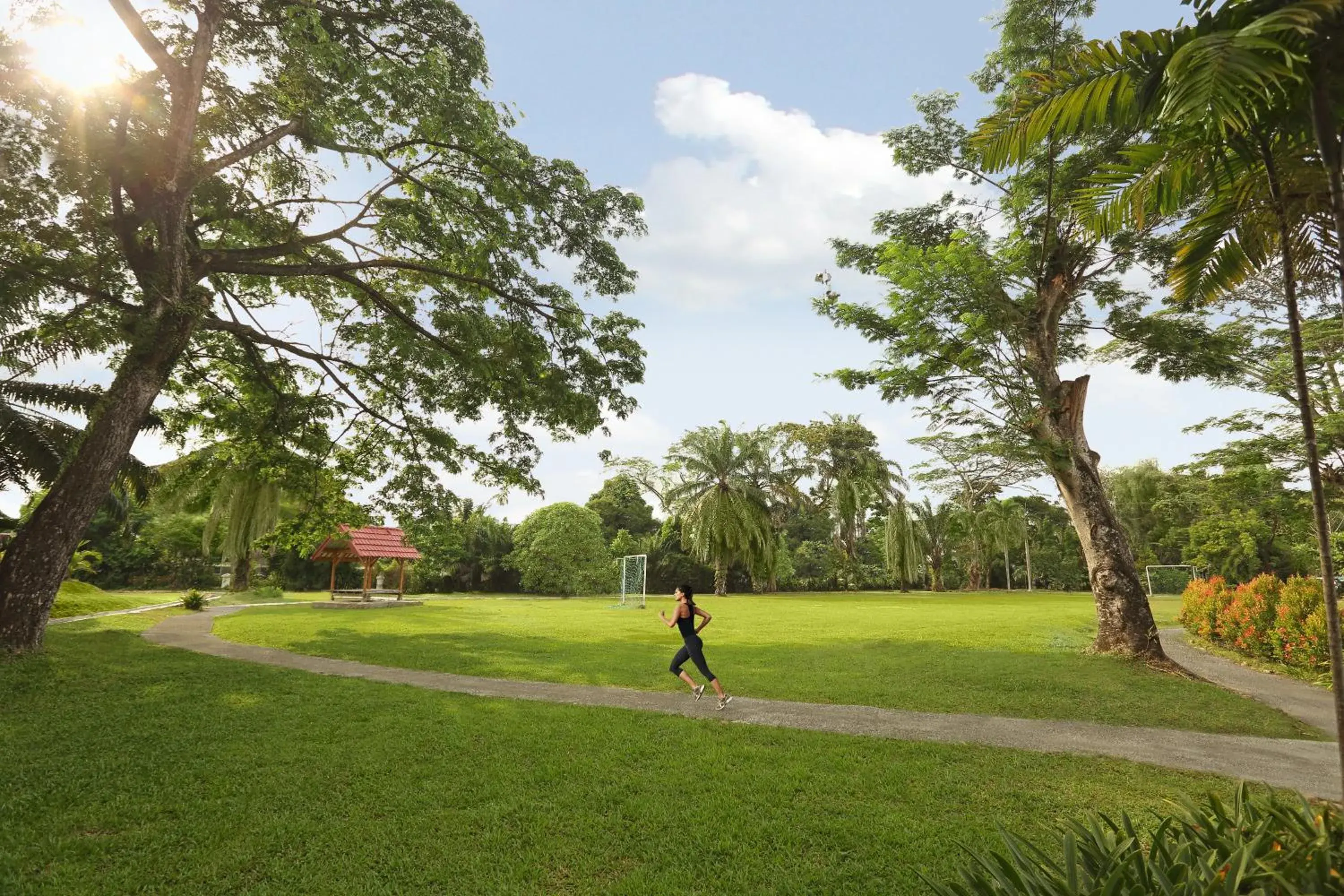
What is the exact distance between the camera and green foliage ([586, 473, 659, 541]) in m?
51.8

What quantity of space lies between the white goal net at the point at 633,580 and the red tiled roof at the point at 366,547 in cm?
1115

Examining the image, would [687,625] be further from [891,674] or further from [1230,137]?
[1230,137]

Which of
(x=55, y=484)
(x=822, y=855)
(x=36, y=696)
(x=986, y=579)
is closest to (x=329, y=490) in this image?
(x=55, y=484)

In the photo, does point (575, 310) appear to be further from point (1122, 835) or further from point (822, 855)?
point (1122, 835)

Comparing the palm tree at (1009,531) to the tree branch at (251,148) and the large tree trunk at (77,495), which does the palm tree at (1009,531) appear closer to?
the tree branch at (251,148)

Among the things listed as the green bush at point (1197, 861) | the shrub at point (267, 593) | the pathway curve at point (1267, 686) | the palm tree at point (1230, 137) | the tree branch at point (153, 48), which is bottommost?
the shrub at point (267, 593)

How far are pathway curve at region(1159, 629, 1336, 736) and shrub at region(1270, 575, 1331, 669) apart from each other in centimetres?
64

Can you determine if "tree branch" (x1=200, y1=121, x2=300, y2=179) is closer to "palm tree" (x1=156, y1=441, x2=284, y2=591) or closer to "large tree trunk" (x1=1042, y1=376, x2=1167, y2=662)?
"palm tree" (x1=156, y1=441, x2=284, y2=591)

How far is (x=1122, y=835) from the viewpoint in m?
3.05

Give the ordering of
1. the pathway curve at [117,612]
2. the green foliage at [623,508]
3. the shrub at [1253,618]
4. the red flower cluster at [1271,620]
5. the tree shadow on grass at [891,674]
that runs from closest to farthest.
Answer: the tree shadow on grass at [891,674]
the red flower cluster at [1271,620]
the shrub at [1253,618]
the pathway curve at [117,612]
the green foliage at [623,508]

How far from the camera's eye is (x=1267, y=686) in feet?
33.3

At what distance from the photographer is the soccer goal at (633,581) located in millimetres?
29562

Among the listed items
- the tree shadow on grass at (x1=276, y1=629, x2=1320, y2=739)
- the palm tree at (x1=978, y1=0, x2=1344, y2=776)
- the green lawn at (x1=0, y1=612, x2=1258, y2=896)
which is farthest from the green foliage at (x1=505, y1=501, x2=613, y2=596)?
the palm tree at (x1=978, y1=0, x2=1344, y2=776)

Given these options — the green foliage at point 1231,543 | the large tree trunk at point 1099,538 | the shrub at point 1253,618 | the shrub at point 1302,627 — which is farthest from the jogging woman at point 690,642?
the green foliage at point 1231,543
